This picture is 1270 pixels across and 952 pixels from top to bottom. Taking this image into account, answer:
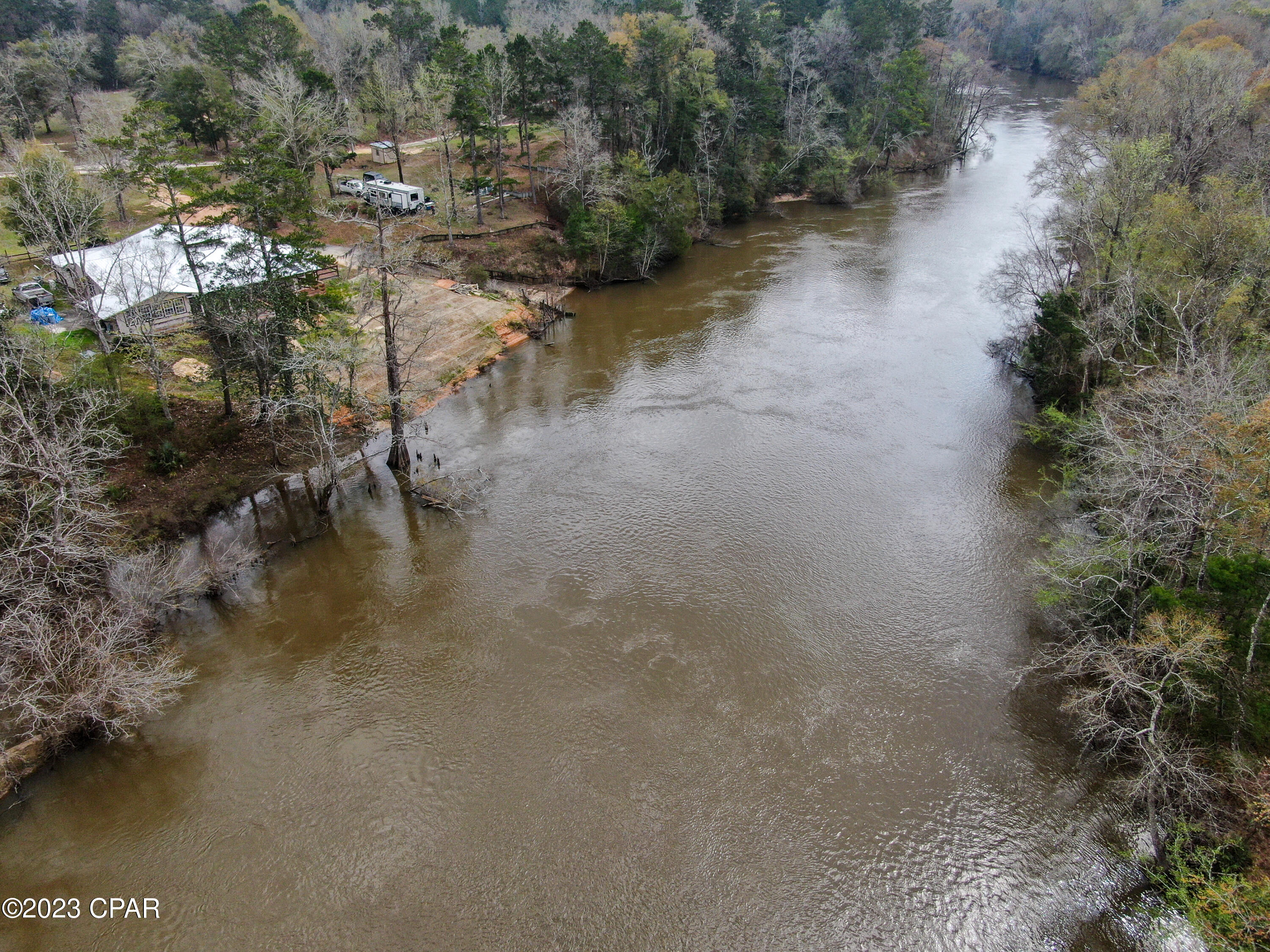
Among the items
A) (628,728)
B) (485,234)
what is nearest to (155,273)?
(485,234)

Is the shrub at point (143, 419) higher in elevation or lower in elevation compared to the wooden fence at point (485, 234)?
lower

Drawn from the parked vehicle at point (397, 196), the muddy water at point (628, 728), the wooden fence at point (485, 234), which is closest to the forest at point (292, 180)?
the wooden fence at point (485, 234)

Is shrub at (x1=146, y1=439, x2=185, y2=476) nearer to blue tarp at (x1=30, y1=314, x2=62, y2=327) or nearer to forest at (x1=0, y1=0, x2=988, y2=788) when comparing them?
forest at (x1=0, y1=0, x2=988, y2=788)

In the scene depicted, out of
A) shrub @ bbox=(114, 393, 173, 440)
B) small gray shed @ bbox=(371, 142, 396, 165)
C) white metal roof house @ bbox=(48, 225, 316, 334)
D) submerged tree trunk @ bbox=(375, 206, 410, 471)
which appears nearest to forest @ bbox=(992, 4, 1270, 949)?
submerged tree trunk @ bbox=(375, 206, 410, 471)

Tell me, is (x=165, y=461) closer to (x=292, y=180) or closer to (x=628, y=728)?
(x=292, y=180)

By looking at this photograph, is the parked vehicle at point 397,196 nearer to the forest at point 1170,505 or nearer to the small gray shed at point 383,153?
the small gray shed at point 383,153
